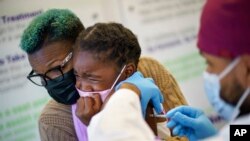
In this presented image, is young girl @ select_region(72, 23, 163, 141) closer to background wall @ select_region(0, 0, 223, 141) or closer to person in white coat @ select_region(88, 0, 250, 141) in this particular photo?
person in white coat @ select_region(88, 0, 250, 141)

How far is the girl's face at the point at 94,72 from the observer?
50.4 inches

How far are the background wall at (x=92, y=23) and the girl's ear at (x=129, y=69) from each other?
3.60 feet

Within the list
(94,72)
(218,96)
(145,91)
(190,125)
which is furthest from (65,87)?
(218,96)

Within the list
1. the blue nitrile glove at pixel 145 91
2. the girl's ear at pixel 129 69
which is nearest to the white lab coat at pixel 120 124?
the blue nitrile glove at pixel 145 91

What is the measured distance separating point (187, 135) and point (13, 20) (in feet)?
4.43

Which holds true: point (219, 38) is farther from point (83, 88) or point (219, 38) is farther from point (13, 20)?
point (13, 20)

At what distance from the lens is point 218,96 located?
3.66ft

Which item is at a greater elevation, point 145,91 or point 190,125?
point 145,91

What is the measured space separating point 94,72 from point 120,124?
1.08ft

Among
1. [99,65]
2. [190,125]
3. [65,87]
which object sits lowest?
[190,125]

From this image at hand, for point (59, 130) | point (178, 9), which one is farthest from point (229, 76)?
point (178, 9)

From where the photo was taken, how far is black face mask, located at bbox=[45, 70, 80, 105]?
4.77ft

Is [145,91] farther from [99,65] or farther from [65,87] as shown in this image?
[65,87]

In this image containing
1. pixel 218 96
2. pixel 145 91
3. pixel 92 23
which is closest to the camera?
pixel 218 96
